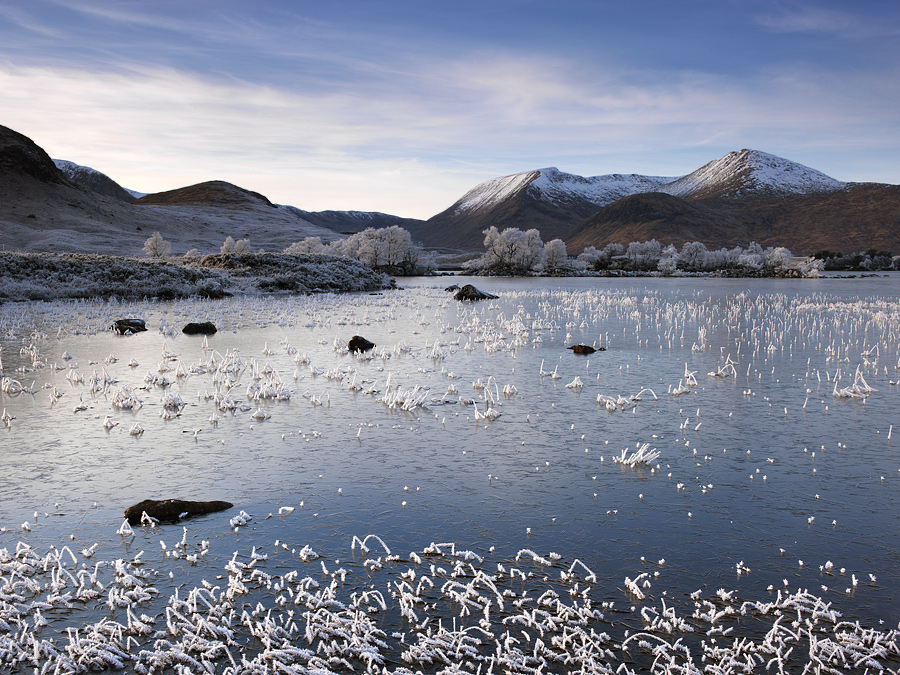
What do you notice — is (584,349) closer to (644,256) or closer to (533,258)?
(533,258)

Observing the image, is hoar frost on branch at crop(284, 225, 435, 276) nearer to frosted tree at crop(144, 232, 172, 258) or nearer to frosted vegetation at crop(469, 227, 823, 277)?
frosted vegetation at crop(469, 227, 823, 277)

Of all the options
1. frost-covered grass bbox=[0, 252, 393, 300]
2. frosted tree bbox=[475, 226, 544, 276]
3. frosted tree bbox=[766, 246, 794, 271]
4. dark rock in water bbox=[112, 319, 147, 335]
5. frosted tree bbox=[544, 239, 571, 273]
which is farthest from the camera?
frosted tree bbox=[544, 239, 571, 273]

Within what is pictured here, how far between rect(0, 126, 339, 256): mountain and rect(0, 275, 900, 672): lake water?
340 ft

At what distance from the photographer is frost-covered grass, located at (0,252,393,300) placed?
49.8 metres

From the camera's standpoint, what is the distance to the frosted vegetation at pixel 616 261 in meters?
119

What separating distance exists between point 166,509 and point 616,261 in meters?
154

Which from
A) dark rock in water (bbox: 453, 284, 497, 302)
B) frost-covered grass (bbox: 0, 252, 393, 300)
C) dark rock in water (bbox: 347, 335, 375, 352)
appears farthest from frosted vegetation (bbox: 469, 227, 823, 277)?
dark rock in water (bbox: 347, 335, 375, 352)

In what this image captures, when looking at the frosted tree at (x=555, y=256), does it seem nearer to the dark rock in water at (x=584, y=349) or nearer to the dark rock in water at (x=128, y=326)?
the dark rock in water at (x=128, y=326)

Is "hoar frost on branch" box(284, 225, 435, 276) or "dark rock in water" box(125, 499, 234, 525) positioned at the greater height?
"hoar frost on branch" box(284, 225, 435, 276)

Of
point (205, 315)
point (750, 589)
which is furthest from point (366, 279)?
point (750, 589)

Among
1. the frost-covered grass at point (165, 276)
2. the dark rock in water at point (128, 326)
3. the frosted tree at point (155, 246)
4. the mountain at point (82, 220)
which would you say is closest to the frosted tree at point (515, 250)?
the frost-covered grass at point (165, 276)

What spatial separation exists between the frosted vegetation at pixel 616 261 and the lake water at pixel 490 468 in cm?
10373

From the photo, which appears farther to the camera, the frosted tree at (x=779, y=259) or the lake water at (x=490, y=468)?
the frosted tree at (x=779, y=259)

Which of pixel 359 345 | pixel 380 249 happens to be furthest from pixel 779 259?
pixel 359 345
